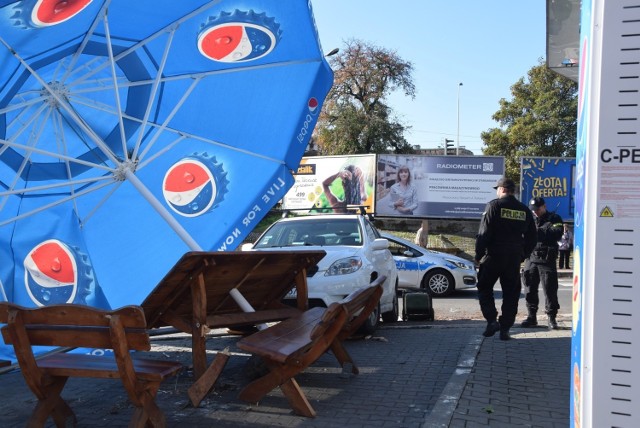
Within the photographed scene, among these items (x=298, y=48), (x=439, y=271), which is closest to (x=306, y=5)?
(x=298, y=48)

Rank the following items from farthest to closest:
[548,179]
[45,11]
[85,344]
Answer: [548,179] < [45,11] < [85,344]

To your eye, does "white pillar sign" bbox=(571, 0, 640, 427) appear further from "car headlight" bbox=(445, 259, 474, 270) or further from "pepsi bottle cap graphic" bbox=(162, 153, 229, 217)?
"car headlight" bbox=(445, 259, 474, 270)

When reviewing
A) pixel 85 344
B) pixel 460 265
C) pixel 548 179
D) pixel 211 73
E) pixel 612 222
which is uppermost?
pixel 211 73

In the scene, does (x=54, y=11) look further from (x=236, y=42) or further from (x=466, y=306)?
(x=466, y=306)

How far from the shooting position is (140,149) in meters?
6.48

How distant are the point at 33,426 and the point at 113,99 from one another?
11.5 feet

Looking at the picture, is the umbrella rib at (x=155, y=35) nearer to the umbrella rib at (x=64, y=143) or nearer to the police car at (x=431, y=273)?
the umbrella rib at (x=64, y=143)

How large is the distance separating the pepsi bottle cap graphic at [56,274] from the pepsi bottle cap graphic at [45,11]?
2.25 m

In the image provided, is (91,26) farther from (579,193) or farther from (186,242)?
(579,193)

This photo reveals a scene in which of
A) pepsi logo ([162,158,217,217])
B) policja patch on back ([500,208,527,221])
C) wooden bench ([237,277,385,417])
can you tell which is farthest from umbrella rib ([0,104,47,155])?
policja patch on back ([500,208,527,221])

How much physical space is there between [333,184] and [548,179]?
11.6 m

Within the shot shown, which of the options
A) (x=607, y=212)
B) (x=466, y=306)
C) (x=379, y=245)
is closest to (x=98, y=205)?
(x=379, y=245)

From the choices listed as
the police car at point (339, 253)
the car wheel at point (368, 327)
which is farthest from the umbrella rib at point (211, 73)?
the car wheel at point (368, 327)

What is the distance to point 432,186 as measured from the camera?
113ft
